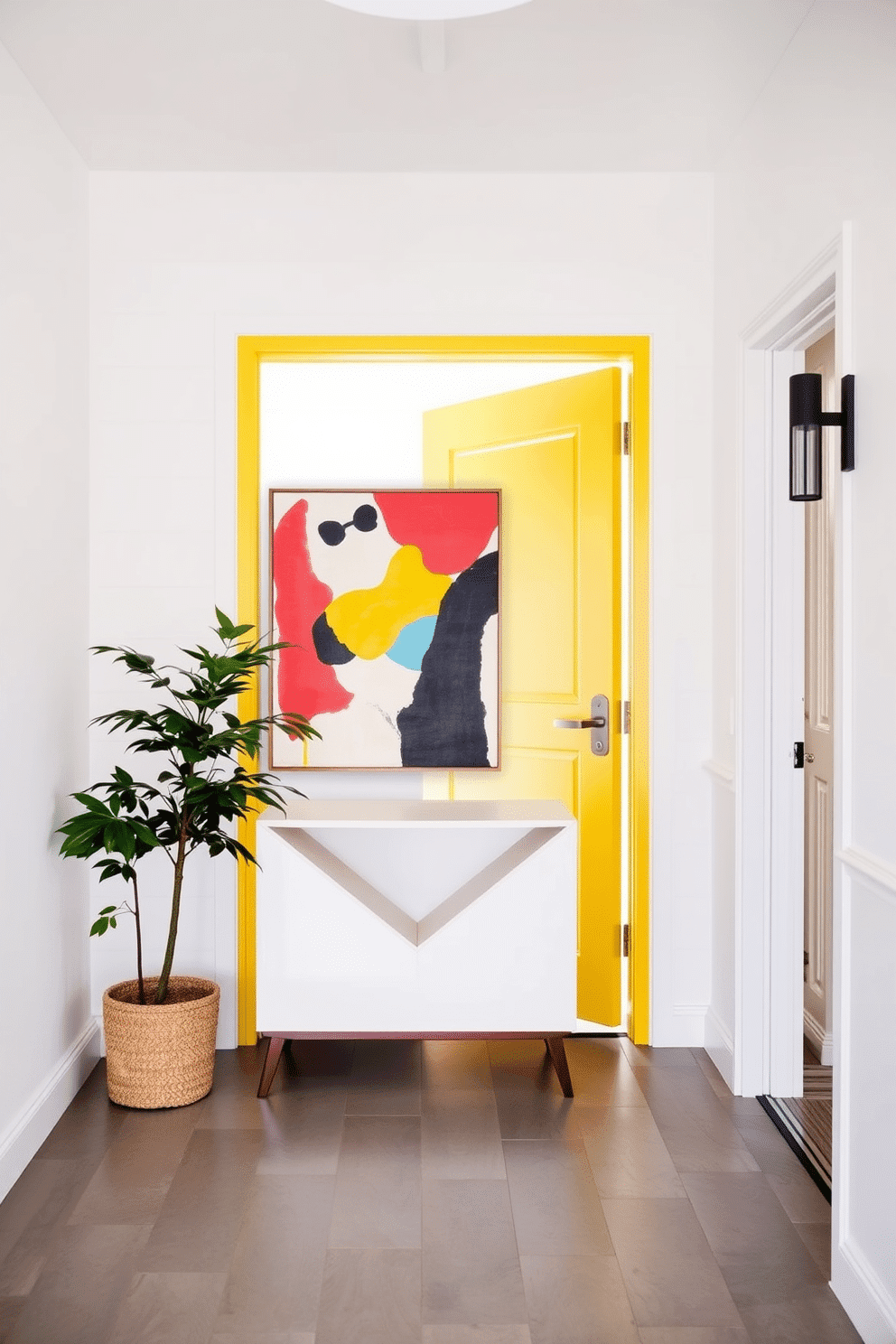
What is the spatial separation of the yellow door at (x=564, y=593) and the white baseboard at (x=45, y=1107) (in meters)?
1.47

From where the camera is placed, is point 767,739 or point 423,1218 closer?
point 423,1218

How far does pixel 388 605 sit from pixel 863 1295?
2.22 m

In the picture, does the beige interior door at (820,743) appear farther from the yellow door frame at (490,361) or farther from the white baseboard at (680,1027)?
the yellow door frame at (490,361)

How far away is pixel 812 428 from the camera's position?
2111mm

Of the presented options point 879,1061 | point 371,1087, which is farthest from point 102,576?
point 879,1061

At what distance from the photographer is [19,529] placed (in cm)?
262

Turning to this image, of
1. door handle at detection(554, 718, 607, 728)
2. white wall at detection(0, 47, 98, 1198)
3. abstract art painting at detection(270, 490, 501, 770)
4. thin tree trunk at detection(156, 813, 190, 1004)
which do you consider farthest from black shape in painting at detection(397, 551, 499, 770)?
white wall at detection(0, 47, 98, 1198)

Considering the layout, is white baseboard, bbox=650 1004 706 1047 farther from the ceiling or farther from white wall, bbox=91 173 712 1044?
the ceiling

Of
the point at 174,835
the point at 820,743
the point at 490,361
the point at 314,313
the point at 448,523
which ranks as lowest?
the point at 174,835

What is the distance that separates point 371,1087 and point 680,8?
9.39ft

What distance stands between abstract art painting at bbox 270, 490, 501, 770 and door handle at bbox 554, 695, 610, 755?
1.01 feet

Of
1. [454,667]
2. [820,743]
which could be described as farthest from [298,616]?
[820,743]

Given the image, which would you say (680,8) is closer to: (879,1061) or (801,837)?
(801,837)

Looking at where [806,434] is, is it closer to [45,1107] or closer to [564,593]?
[564,593]
